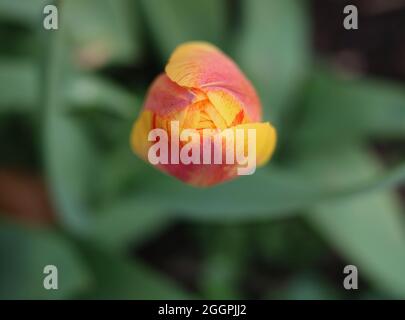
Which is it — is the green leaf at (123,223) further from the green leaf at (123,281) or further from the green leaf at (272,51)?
the green leaf at (272,51)

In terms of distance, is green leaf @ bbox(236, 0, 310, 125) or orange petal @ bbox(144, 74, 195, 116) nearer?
orange petal @ bbox(144, 74, 195, 116)

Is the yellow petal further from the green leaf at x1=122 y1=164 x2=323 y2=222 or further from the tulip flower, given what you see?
the green leaf at x1=122 y1=164 x2=323 y2=222

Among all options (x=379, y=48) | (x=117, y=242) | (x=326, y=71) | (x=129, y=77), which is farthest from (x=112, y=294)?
(x=379, y=48)

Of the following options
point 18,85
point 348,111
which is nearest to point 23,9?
point 18,85

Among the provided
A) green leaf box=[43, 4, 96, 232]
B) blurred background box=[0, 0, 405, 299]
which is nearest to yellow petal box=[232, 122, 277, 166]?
green leaf box=[43, 4, 96, 232]

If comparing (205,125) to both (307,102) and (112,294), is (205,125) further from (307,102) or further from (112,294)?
(307,102)

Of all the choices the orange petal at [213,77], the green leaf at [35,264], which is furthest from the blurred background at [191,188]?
the orange petal at [213,77]

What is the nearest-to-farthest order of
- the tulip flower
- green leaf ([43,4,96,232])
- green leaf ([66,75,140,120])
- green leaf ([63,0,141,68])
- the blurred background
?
the tulip flower → green leaf ([43,4,96,232]) → green leaf ([66,75,140,120]) → the blurred background → green leaf ([63,0,141,68])
